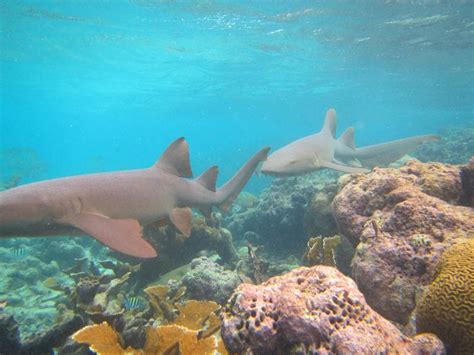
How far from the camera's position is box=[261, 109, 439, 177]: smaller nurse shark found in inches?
341

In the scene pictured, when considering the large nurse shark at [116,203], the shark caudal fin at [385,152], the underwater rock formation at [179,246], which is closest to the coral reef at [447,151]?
the shark caudal fin at [385,152]

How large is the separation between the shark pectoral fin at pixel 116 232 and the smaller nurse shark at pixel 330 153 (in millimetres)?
4892

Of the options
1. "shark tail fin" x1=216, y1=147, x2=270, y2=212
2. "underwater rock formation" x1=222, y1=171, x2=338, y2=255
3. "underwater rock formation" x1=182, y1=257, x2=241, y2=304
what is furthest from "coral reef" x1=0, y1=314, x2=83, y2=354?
"underwater rock formation" x1=222, y1=171, x2=338, y2=255

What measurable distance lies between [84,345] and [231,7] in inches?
779

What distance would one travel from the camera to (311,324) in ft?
6.03

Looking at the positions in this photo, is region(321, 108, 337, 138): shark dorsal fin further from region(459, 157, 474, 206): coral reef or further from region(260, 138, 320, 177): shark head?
region(459, 157, 474, 206): coral reef

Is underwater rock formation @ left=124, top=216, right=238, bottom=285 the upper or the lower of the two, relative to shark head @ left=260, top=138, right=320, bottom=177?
lower

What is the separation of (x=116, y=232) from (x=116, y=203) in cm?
84

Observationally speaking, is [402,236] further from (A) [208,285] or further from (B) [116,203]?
(B) [116,203]

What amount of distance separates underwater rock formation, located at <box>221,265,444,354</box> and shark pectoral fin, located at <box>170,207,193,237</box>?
3600 millimetres

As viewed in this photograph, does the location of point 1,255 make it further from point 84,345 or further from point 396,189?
point 396,189

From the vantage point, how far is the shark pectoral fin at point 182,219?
5.57 m

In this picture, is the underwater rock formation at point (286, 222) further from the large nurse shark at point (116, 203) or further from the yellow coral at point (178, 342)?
the yellow coral at point (178, 342)

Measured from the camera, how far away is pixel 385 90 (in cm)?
4353
